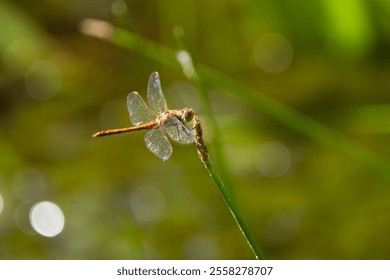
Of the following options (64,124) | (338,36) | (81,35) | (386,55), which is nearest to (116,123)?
(64,124)

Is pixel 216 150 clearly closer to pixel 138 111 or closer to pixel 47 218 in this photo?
pixel 138 111

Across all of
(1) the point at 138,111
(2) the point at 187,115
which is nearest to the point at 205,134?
(1) the point at 138,111

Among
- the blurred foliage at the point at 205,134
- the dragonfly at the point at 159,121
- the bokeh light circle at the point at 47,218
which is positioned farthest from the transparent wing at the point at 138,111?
the bokeh light circle at the point at 47,218

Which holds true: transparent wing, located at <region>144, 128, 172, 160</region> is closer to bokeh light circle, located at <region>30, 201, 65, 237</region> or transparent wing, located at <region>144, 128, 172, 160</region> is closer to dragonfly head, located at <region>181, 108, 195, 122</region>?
dragonfly head, located at <region>181, 108, 195, 122</region>

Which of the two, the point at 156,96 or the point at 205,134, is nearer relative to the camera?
the point at 156,96

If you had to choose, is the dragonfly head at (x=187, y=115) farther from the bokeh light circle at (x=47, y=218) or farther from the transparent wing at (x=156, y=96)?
the bokeh light circle at (x=47, y=218)
